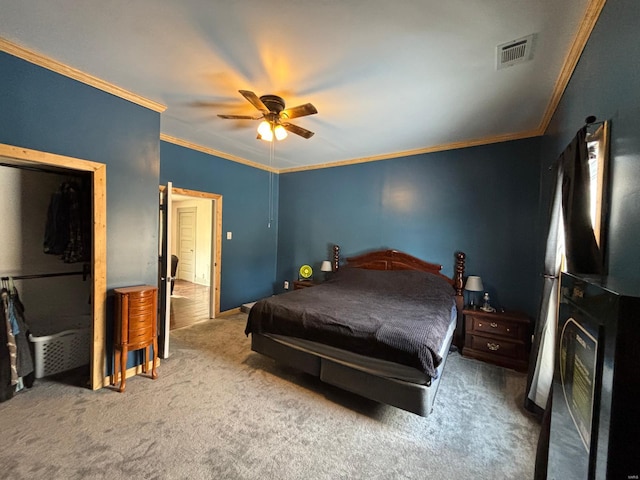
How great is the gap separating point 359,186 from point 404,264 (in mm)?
1489

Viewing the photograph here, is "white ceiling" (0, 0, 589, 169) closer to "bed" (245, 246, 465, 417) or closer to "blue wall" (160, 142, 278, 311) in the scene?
"blue wall" (160, 142, 278, 311)

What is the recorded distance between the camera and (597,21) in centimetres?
147

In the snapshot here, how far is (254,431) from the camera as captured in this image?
188cm

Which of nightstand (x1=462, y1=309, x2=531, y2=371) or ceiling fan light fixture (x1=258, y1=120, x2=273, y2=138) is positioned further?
nightstand (x1=462, y1=309, x2=531, y2=371)

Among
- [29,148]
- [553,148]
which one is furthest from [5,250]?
[553,148]

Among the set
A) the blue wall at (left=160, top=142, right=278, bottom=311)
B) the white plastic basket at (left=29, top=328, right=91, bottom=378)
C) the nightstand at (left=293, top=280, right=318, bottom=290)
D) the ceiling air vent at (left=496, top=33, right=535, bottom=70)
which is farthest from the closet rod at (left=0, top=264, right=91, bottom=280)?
the ceiling air vent at (left=496, top=33, right=535, bottom=70)

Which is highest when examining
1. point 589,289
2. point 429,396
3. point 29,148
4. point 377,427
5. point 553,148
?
point 553,148

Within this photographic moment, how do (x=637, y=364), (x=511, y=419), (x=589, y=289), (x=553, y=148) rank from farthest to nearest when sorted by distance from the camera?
(x=553, y=148) < (x=511, y=419) < (x=589, y=289) < (x=637, y=364)

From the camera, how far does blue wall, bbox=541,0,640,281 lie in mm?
1095

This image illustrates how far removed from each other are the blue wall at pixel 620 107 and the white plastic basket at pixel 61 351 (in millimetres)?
4041

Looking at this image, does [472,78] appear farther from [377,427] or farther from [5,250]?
[5,250]

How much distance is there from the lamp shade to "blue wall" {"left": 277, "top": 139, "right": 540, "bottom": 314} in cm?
24

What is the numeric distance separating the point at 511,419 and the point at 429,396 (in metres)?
0.78

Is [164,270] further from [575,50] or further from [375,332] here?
[575,50]
